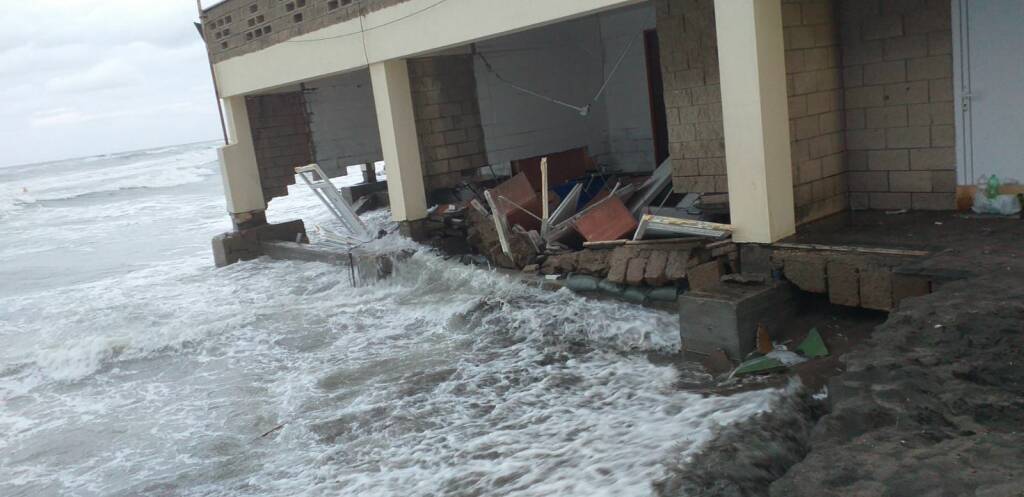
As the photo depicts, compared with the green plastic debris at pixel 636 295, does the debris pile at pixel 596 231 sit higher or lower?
higher

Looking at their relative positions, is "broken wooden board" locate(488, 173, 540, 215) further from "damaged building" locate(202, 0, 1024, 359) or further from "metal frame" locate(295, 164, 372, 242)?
"metal frame" locate(295, 164, 372, 242)

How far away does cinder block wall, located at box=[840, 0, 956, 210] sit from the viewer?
7.37 meters

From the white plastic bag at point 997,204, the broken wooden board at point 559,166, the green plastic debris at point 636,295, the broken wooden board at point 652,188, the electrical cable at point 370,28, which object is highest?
the electrical cable at point 370,28

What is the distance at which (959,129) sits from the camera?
7340 millimetres

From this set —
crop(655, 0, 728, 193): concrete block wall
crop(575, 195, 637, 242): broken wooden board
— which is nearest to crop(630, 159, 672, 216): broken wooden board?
crop(575, 195, 637, 242): broken wooden board

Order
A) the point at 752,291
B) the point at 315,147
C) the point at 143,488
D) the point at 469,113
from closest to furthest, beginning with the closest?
the point at 143,488 < the point at 752,291 < the point at 469,113 < the point at 315,147

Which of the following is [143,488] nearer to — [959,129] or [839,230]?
[839,230]

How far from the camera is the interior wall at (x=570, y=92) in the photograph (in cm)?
1280

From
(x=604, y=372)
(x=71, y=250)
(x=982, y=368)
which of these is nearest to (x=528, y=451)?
(x=604, y=372)

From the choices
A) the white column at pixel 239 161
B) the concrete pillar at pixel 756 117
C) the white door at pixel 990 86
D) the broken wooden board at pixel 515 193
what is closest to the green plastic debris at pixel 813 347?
the concrete pillar at pixel 756 117

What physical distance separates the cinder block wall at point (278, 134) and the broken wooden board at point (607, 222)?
319 inches

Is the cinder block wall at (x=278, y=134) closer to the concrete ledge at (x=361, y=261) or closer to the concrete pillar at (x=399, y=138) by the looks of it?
the concrete ledge at (x=361, y=261)

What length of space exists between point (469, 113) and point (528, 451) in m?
8.04

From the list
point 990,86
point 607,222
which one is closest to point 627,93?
point 607,222
